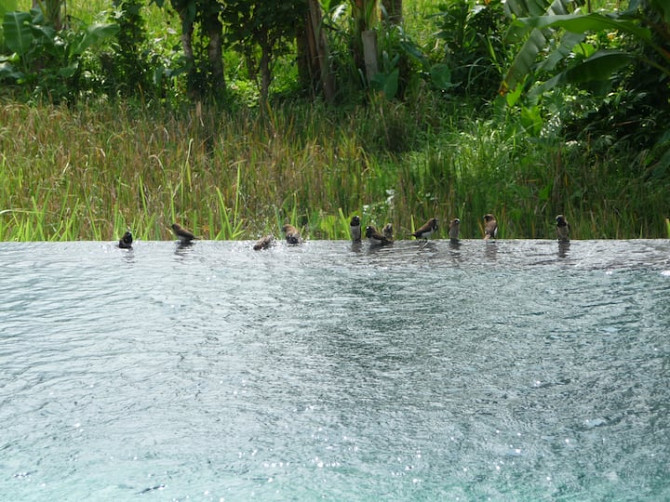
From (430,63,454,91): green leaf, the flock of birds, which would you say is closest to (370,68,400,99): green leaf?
(430,63,454,91): green leaf

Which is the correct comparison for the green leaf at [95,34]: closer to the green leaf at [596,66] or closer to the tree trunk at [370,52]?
the tree trunk at [370,52]

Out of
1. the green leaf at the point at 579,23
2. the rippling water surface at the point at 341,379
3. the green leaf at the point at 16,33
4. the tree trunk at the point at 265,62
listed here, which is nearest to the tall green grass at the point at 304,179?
the green leaf at the point at 579,23

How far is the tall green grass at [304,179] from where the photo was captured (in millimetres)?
7797

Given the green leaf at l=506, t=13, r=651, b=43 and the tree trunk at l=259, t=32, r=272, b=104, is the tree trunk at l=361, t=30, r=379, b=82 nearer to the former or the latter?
the tree trunk at l=259, t=32, r=272, b=104

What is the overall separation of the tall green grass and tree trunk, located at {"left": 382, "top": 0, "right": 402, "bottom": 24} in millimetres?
2919

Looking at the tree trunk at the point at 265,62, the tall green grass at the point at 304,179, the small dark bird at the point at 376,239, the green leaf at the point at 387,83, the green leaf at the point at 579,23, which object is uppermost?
the tree trunk at the point at 265,62

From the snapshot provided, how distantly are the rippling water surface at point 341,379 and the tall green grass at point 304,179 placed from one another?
268 cm

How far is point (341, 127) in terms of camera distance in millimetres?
10797

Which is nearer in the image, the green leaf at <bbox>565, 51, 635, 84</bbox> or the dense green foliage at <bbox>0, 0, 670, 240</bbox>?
the dense green foliage at <bbox>0, 0, 670, 240</bbox>

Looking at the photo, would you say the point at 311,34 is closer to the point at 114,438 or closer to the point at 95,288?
the point at 95,288

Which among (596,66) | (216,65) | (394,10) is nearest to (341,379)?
(596,66)

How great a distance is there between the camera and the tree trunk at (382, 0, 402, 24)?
537 inches

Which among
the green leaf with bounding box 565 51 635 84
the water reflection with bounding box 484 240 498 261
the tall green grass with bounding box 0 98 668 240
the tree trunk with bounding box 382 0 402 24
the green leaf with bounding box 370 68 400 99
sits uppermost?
the tree trunk with bounding box 382 0 402 24

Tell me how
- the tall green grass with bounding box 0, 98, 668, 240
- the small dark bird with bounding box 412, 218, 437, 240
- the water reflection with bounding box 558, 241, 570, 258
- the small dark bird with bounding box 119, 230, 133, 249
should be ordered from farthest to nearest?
the tall green grass with bounding box 0, 98, 668, 240 < the small dark bird with bounding box 412, 218, 437, 240 < the small dark bird with bounding box 119, 230, 133, 249 < the water reflection with bounding box 558, 241, 570, 258
